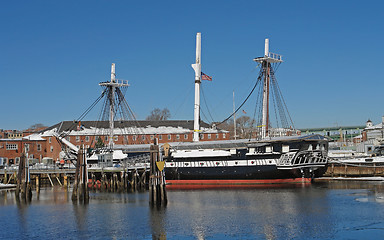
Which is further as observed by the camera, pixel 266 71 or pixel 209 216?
pixel 266 71

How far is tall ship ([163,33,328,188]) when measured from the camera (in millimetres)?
58312

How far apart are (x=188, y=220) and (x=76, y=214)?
9.49 meters

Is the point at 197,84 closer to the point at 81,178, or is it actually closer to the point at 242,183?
A: the point at 242,183

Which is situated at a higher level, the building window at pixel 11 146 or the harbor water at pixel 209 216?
the building window at pixel 11 146

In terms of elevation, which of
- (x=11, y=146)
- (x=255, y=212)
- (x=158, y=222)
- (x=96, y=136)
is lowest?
(x=158, y=222)

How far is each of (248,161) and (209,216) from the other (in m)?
26.2

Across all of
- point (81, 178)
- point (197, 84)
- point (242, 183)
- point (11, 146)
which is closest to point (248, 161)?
point (242, 183)

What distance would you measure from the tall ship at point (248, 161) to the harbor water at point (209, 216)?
397 inches

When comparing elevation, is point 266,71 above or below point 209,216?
above

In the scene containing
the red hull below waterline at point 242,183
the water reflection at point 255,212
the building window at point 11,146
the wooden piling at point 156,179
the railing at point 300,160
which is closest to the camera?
the water reflection at point 255,212

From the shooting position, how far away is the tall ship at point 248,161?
5831cm

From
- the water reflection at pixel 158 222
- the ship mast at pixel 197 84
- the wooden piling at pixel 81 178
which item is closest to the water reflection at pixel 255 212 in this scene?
the water reflection at pixel 158 222

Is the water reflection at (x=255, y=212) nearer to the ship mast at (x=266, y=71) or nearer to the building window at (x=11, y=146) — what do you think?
the ship mast at (x=266, y=71)

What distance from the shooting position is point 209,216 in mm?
34125
